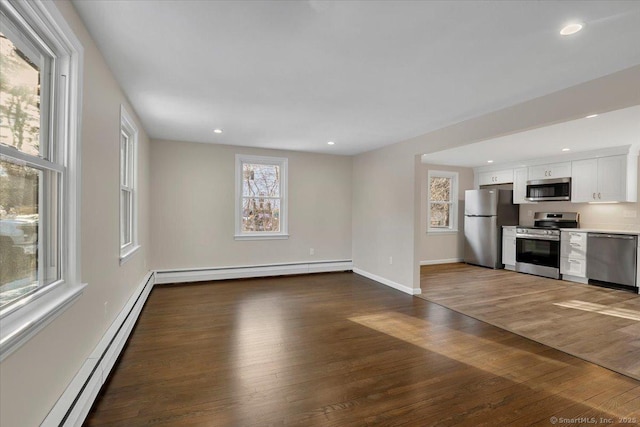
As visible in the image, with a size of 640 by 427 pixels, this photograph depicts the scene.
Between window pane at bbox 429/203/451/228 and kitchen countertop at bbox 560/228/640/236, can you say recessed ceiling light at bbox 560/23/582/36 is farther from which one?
window pane at bbox 429/203/451/228

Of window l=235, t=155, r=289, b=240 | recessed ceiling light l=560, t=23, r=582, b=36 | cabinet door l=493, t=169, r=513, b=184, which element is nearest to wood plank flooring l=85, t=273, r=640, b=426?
window l=235, t=155, r=289, b=240

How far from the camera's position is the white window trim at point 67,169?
132 cm

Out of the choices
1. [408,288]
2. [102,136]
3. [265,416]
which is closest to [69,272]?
[102,136]

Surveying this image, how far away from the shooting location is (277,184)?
589cm

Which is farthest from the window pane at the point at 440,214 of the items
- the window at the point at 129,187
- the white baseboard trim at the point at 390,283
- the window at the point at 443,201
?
the window at the point at 129,187

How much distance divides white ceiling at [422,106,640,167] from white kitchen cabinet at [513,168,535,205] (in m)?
0.27

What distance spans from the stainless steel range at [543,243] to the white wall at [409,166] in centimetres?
331

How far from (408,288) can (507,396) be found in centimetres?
266

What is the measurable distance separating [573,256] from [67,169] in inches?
295

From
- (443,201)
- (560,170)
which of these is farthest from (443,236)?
(560,170)

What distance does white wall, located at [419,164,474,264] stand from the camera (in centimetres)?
731

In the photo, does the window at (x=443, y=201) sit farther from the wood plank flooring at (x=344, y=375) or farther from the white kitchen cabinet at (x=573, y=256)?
the wood plank flooring at (x=344, y=375)

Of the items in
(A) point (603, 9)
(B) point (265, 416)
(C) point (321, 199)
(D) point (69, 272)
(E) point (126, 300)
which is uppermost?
(A) point (603, 9)

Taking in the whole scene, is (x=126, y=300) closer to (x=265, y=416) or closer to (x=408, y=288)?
(x=265, y=416)
